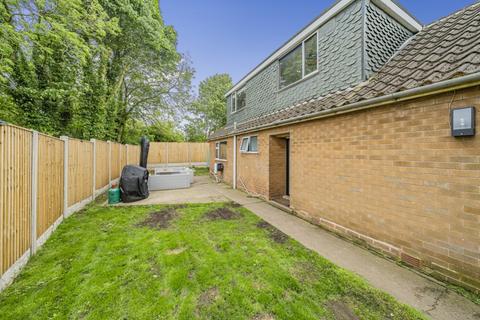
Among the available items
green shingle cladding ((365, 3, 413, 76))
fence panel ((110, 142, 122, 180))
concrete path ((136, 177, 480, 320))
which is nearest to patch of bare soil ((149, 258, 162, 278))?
concrete path ((136, 177, 480, 320))

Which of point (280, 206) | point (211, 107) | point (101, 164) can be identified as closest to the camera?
point (280, 206)

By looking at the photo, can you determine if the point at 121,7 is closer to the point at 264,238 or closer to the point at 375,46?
the point at 375,46

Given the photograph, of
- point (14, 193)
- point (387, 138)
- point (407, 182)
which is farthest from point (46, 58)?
point (407, 182)

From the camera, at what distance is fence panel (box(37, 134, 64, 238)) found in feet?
11.7

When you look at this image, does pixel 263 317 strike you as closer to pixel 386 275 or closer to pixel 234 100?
pixel 386 275

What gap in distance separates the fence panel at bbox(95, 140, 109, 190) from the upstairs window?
7.72m

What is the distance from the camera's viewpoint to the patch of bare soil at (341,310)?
2.01 meters

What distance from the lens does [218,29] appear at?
14.2 m

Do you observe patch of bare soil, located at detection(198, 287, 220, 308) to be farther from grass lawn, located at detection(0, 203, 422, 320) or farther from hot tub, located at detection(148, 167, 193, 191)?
hot tub, located at detection(148, 167, 193, 191)

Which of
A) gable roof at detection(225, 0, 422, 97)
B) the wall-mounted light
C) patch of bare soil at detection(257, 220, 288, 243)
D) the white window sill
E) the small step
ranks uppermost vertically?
gable roof at detection(225, 0, 422, 97)

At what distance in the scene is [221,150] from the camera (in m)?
12.1

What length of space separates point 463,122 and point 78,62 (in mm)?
13194

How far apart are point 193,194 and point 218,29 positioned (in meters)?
12.8

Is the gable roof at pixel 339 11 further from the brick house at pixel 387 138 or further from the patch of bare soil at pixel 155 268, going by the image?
the patch of bare soil at pixel 155 268
